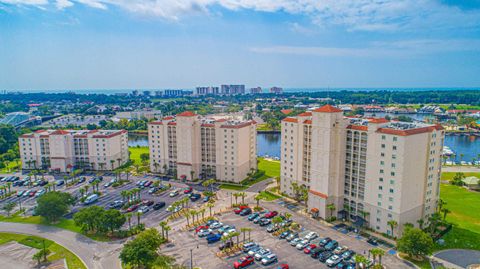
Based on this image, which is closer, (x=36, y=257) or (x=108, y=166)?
(x=36, y=257)

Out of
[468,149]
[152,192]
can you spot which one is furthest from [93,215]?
[468,149]

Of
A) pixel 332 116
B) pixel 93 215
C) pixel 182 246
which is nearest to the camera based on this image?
pixel 182 246

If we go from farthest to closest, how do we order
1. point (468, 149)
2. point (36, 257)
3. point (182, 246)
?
1. point (468, 149)
2. point (182, 246)
3. point (36, 257)

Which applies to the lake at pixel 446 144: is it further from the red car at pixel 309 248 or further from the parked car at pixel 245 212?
the red car at pixel 309 248

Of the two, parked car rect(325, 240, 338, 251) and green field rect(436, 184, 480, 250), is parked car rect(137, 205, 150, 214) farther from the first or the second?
green field rect(436, 184, 480, 250)

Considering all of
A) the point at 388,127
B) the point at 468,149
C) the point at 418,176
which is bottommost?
the point at 468,149

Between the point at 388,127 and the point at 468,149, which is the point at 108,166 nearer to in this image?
the point at 388,127
